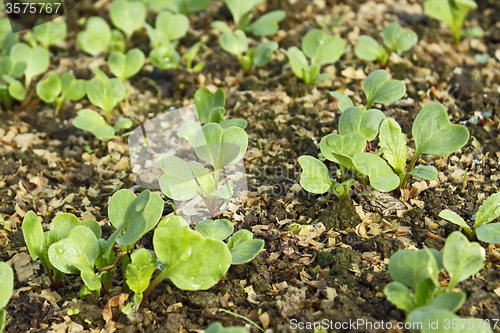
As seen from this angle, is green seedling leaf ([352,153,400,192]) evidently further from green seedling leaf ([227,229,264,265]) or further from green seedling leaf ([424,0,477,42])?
green seedling leaf ([424,0,477,42])

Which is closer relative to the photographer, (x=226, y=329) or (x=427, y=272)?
(x=226, y=329)

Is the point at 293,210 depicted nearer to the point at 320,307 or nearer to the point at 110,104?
the point at 320,307

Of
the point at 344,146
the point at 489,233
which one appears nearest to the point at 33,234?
the point at 344,146

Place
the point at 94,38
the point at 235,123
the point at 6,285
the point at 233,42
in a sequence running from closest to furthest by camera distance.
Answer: the point at 6,285 < the point at 235,123 < the point at 233,42 < the point at 94,38

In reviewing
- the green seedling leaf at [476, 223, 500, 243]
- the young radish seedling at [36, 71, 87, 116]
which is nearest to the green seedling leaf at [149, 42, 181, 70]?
the young radish seedling at [36, 71, 87, 116]

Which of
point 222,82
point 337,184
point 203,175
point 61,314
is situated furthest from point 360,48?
point 61,314

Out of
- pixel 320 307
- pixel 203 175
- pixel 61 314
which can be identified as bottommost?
pixel 61 314

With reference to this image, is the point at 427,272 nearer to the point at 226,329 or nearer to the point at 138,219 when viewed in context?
the point at 226,329
